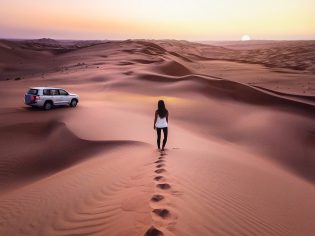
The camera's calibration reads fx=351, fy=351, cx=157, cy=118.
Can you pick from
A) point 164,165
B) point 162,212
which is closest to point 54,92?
point 164,165

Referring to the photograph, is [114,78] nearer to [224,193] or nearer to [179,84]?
[179,84]

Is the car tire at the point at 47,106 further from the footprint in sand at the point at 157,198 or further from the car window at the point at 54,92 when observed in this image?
the footprint in sand at the point at 157,198

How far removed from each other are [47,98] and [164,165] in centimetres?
1303

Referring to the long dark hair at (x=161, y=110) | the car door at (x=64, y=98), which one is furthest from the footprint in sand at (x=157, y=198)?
the car door at (x=64, y=98)

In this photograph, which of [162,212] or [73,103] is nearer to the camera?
[162,212]

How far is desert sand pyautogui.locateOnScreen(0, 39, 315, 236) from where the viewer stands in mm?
5223

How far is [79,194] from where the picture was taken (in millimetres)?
6551

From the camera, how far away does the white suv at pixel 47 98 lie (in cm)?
1861

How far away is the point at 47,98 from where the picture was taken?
61.7ft

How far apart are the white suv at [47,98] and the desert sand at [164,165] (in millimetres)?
893

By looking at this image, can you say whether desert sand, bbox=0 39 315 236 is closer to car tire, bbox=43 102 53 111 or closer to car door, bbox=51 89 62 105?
car tire, bbox=43 102 53 111

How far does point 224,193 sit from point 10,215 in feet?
12.5

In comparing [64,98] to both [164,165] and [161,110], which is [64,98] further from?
[164,165]

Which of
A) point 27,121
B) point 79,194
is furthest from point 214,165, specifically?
point 27,121
